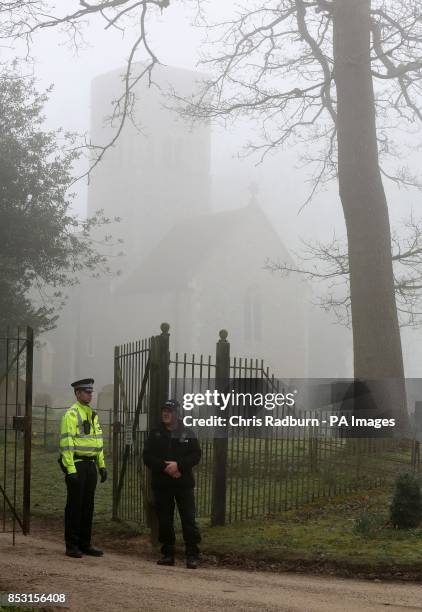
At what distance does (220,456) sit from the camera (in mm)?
10750

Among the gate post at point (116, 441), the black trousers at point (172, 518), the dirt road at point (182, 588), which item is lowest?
the dirt road at point (182, 588)

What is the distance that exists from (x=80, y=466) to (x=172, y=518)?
1175mm

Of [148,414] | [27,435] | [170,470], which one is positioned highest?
[148,414]

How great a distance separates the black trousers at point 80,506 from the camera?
9500mm

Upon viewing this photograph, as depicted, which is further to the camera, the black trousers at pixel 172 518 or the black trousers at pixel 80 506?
the black trousers at pixel 80 506

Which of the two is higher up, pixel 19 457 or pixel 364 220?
pixel 364 220

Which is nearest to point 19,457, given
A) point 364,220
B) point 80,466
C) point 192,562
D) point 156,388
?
point 364,220

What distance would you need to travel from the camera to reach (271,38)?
20.2m

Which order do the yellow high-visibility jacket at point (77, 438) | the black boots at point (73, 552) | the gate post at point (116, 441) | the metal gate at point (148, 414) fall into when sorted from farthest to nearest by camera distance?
the gate post at point (116, 441) → the metal gate at point (148, 414) → the yellow high-visibility jacket at point (77, 438) → the black boots at point (73, 552)

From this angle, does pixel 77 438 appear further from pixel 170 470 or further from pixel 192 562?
pixel 192 562

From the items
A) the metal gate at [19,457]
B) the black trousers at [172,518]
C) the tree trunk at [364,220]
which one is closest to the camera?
the black trousers at [172,518]

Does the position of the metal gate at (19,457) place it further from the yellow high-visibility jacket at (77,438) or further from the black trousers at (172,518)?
the black trousers at (172,518)

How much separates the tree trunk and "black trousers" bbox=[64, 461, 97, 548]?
707 cm

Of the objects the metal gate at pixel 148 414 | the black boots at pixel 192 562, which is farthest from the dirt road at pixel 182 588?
the metal gate at pixel 148 414
